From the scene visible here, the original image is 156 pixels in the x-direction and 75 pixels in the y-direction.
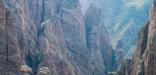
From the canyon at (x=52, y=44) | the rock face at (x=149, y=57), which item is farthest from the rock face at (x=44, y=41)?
the rock face at (x=149, y=57)

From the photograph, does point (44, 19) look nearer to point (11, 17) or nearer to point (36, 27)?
point (36, 27)

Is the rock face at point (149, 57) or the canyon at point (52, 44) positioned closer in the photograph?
the rock face at point (149, 57)

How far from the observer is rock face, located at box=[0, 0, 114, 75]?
391 ft

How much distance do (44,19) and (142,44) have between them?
61482 millimetres

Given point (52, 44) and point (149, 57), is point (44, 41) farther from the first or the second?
point (149, 57)

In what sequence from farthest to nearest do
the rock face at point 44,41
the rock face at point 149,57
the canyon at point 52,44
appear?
the rock face at point 44,41 < the canyon at point 52,44 < the rock face at point 149,57

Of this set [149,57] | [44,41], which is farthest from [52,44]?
[149,57]

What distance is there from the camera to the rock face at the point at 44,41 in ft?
391

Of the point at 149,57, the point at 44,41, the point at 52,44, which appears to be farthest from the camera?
the point at 52,44

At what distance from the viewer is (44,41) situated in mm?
157750

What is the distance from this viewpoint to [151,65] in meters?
101

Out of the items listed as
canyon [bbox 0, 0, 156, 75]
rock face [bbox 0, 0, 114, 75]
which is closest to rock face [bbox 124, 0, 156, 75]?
canyon [bbox 0, 0, 156, 75]

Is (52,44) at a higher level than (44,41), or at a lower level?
lower

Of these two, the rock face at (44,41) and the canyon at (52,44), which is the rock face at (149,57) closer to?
the canyon at (52,44)
